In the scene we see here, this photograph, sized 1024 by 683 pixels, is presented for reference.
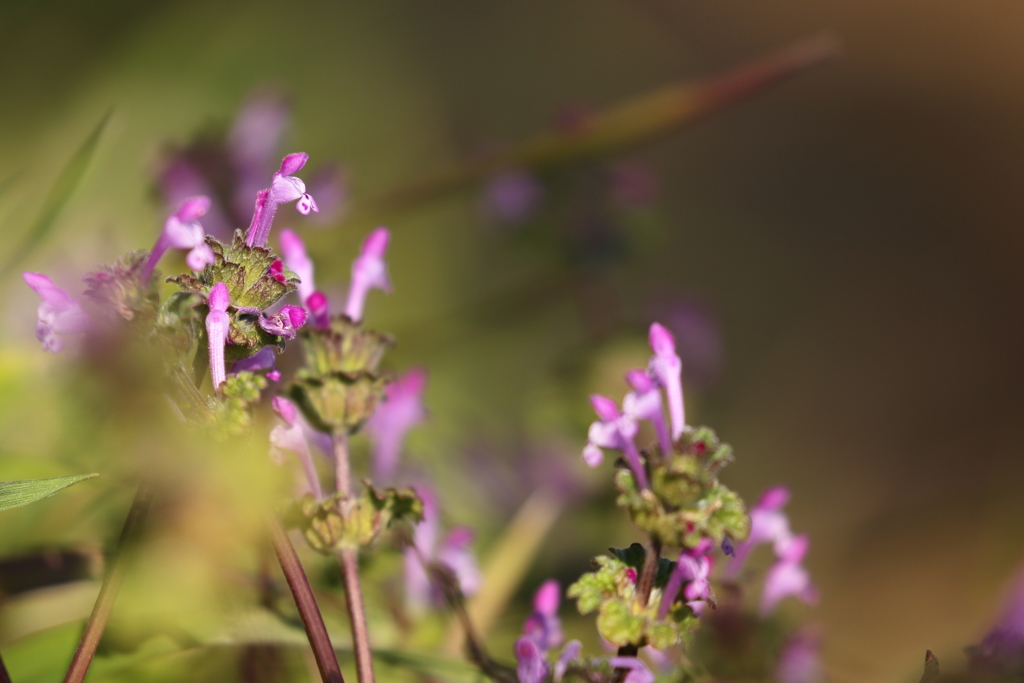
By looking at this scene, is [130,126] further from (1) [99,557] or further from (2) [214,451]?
(2) [214,451]

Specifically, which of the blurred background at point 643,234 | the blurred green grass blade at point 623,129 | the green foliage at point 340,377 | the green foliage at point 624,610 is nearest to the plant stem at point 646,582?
the green foliage at point 624,610

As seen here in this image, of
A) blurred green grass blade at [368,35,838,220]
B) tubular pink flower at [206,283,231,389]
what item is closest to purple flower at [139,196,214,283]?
tubular pink flower at [206,283,231,389]

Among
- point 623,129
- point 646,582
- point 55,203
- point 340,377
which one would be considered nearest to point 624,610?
point 646,582

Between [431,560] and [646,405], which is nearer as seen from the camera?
[646,405]

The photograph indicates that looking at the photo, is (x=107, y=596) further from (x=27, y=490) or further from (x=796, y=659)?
(x=796, y=659)

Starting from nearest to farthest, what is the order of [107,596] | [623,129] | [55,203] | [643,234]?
[107,596] → [55,203] → [623,129] → [643,234]
